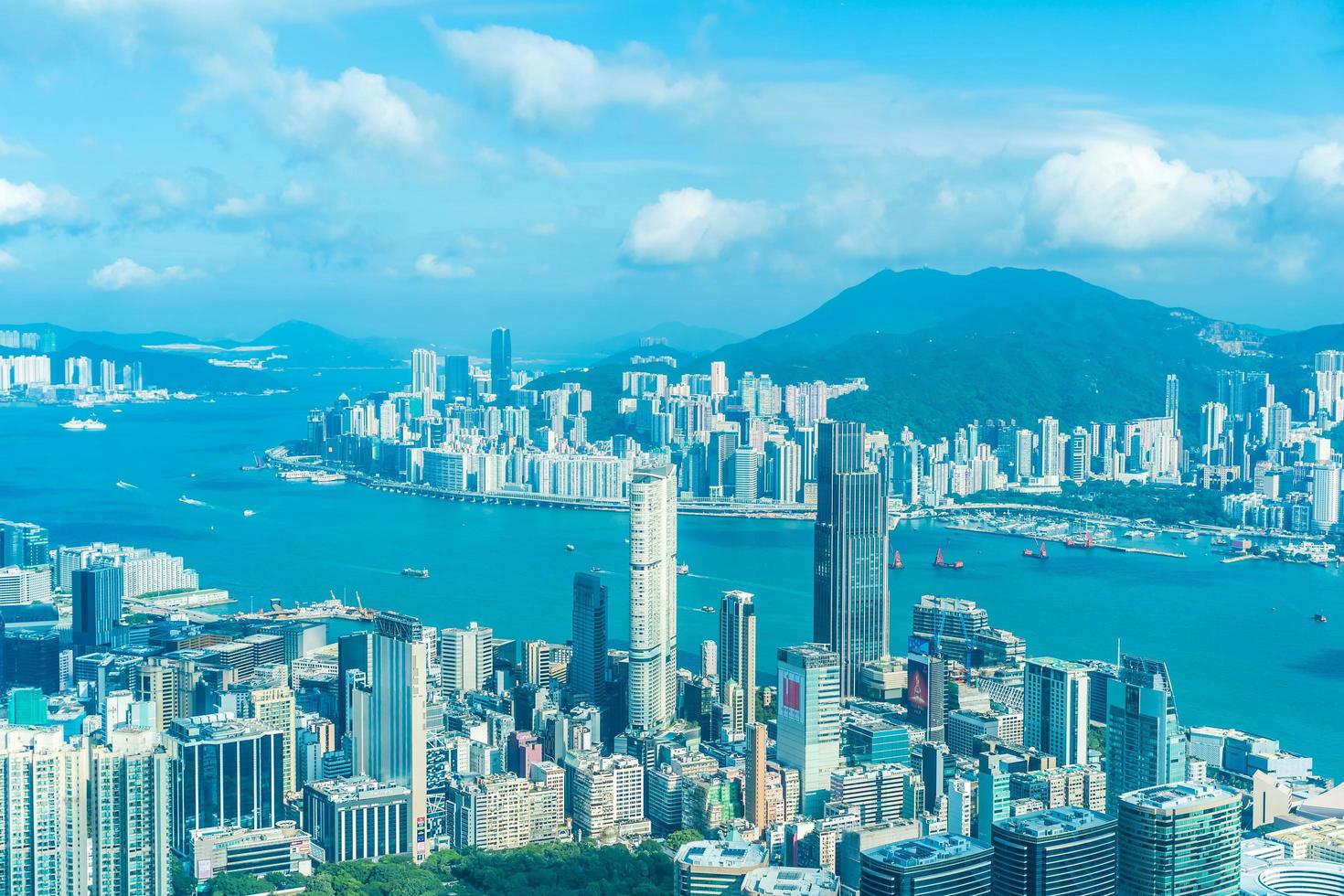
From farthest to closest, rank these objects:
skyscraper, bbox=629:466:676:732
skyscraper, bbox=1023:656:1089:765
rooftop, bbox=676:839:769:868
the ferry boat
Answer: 1. the ferry boat
2. skyscraper, bbox=629:466:676:732
3. skyscraper, bbox=1023:656:1089:765
4. rooftop, bbox=676:839:769:868

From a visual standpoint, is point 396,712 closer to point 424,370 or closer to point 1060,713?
point 1060,713

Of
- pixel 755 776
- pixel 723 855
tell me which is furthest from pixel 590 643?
pixel 723 855

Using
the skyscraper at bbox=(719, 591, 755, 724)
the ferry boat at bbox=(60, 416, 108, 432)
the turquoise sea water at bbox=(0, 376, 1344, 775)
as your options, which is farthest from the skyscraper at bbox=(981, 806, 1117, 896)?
the ferry boat at bbox=(60, 416, 108, 432)

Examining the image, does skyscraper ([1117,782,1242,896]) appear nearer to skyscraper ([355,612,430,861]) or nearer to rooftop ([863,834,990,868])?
rooftop ([863,834,990,868])

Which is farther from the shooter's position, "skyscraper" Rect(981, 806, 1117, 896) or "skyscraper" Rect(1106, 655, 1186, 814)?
"skyscraper" Rect(1106, 655, 1186, 814)

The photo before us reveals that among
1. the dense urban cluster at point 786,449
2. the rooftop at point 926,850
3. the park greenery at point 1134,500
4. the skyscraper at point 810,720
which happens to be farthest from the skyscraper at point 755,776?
the park greenery at point 1134,500

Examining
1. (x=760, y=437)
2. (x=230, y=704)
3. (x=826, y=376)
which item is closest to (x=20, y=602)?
(x=230, y=704)

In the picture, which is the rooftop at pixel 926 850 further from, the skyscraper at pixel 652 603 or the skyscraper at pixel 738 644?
the skyscraper at pixel 738 644
